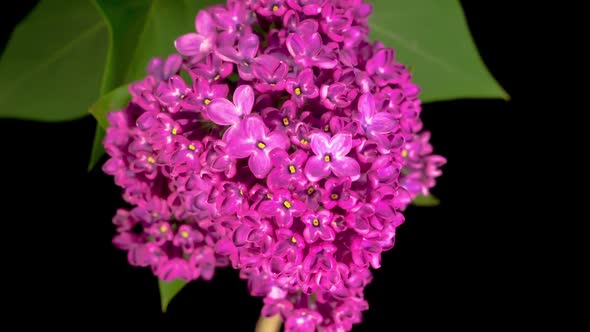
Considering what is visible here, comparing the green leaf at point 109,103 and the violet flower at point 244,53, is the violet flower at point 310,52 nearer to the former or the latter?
the violet flower at point 244,53

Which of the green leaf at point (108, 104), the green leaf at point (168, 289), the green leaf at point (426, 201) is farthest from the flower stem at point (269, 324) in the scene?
the green leaf at point (108, 104)

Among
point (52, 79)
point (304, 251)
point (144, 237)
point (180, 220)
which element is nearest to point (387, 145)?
point (304, 251)

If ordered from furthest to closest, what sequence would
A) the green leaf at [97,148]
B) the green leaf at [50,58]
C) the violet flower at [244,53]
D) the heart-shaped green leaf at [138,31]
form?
the green leaf at [50,58] < the green leaf at [97,148] < the heart-shaped green leaf at [138,31] < the violet flower at [244,53]

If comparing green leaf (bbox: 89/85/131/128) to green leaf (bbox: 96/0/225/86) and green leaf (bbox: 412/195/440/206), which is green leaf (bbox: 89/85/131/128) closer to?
green leaf (bbox: 96/0/225/86)

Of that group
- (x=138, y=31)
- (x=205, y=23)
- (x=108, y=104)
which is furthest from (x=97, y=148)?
(x=205, y=23)

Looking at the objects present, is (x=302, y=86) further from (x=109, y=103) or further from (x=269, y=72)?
(x=109, y=103)

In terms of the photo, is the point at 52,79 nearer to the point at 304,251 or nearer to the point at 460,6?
the point at 304,251
